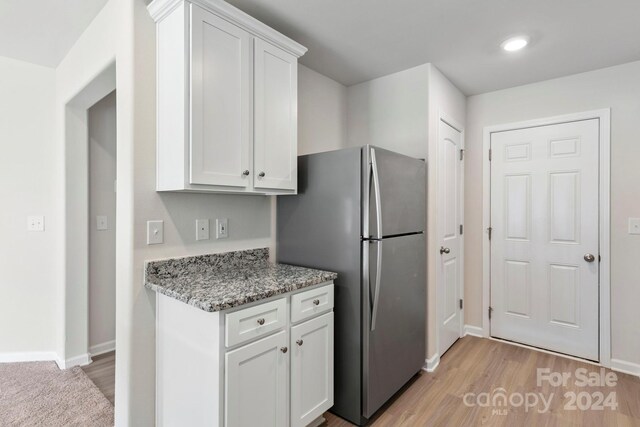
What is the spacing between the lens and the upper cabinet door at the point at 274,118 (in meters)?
1.88

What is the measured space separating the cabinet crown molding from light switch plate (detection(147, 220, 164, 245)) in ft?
3.42

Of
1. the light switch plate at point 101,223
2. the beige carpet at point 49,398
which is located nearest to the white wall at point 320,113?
the light switch plate at point 101,223

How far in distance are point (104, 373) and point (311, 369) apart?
1.86 m

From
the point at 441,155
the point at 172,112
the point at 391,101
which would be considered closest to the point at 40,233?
the point at 172,112

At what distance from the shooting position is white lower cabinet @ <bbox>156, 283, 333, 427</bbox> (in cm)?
140

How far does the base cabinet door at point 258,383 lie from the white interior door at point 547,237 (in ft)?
8.22

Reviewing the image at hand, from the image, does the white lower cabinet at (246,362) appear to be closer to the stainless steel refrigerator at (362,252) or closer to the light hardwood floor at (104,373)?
the stainless steel refrigerator at (362,252)

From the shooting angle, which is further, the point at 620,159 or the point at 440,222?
the point at 440,222

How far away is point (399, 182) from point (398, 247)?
434 millimetres

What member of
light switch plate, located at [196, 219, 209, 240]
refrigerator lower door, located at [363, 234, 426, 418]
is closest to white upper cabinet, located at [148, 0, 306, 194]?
light switch plate, located at [196, 219, 209, 240]

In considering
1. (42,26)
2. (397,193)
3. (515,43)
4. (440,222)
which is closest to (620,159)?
(515,43)

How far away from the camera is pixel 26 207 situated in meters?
2.73

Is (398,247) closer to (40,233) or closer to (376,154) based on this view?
(376,154)

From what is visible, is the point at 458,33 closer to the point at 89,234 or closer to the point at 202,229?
the point at 202,229
